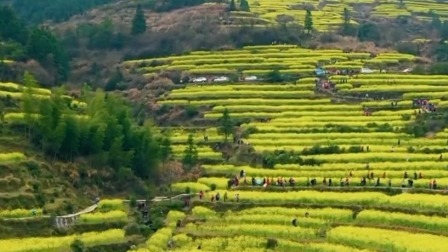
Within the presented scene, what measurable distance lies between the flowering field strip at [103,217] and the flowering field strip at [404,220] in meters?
13.5

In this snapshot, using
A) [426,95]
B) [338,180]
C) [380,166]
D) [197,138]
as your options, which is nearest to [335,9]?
[426,95]

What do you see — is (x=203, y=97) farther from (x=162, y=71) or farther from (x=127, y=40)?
(x=127, y=40)

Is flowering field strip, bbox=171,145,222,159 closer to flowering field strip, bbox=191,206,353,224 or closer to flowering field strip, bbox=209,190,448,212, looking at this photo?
flowering field strip, bbox=209,190,448,212

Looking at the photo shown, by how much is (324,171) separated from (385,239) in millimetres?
13046

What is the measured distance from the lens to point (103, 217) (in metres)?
45.9

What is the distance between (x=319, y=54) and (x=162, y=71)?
57.6 ft

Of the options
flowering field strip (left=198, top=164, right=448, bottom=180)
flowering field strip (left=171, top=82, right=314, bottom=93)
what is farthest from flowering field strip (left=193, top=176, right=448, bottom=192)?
flowering field strip (left=171, top=82, right=314, bottom=93)

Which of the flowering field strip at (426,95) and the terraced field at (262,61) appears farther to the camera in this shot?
the terraced field at (262,61)

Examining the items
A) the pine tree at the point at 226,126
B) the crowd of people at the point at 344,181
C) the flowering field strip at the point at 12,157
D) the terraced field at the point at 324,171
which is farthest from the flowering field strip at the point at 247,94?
the flowering field strip at the point at 12,157

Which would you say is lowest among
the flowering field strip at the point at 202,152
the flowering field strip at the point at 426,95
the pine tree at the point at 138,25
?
the flowering field strip at the point at 202,152

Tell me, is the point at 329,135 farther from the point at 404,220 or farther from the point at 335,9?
the point at 335,9

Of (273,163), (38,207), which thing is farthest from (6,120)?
(273,163)

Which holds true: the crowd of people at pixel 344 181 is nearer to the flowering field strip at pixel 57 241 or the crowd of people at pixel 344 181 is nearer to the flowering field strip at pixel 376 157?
the flowering field strip at pixel 376 157

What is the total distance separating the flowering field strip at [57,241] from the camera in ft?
135
